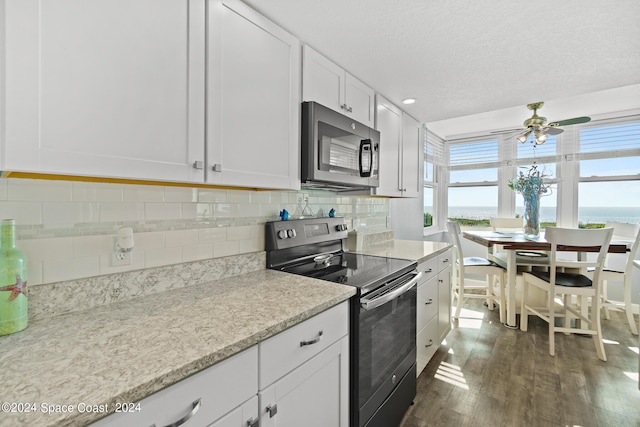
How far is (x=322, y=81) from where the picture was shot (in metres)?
1.74

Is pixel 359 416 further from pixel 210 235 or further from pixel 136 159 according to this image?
pixel 136 159

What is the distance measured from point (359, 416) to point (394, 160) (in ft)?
6.13

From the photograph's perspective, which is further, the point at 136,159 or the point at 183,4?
the point at 183,4

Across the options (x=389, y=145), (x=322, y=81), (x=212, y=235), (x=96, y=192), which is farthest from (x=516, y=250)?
(x=96, y=192)

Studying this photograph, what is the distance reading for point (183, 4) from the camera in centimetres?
106

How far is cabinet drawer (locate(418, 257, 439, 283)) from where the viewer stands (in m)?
2.12

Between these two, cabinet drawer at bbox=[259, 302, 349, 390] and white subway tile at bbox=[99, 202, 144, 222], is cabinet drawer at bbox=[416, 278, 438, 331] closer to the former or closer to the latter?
cabinet drawer at bbox=[259, 302, 349, 390]

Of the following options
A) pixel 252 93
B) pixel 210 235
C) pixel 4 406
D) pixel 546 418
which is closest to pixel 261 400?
pixel 4 406

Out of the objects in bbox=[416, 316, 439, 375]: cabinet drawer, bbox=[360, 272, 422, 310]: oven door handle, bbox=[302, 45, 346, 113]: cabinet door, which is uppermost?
bbox=[302, 45, 346, 113]: cabinet door

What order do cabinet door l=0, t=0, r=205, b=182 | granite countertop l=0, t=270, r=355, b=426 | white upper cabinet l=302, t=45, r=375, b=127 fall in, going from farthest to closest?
white upper cabinet l=302, t=45, r=375, b=127 → cabinet door l=0, t=0, r=205, b=182 → granite countertop l=0, t=270, r=355, b=426

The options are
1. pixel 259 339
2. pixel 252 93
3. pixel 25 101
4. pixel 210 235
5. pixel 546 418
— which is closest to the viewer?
pixel 25 101

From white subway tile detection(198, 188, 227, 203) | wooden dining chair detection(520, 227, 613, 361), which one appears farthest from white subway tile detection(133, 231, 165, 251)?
wooden dining chair detection(520, 227, 613, 361)

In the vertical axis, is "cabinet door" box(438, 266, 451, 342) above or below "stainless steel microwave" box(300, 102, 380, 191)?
below

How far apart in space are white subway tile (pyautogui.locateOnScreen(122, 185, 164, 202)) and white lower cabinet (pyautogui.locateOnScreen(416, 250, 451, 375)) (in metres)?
1.65
